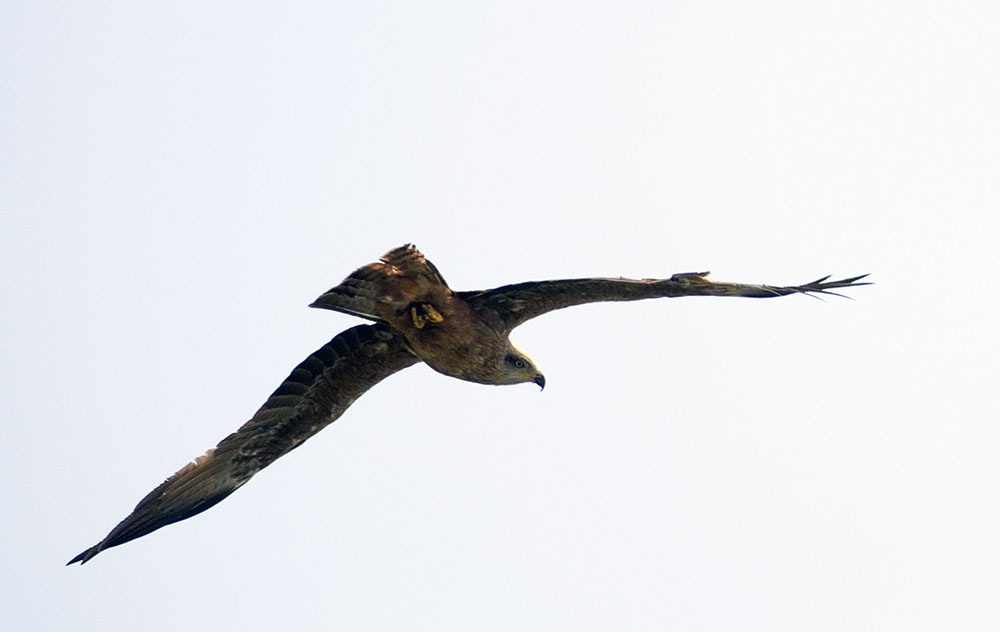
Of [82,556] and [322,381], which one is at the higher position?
[322,381]

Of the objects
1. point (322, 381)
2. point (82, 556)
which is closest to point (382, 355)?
point (322, 381)

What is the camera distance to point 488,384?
1136cm

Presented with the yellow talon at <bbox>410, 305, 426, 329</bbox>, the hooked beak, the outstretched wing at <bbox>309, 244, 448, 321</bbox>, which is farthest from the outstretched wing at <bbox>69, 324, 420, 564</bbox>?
the hooked beak

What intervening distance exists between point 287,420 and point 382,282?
205 cm

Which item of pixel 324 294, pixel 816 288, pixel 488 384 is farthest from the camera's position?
pixel 488 384

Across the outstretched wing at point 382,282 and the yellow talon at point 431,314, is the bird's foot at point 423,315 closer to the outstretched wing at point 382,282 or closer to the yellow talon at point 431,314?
the yellow talon at point 431,314

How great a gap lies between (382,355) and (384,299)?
112 centimetres

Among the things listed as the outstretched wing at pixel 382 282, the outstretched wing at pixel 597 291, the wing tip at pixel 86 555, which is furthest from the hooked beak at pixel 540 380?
the wing tip at pixel 86 555

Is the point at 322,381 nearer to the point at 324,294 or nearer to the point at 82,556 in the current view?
the point at 324,294

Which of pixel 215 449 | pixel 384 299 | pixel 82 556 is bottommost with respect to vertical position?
pixel 82 556

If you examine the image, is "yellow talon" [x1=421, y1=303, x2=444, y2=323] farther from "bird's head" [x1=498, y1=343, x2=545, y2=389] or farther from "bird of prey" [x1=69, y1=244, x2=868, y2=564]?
"bird's head" [x1=498, y1=343, x2=545, y2=389]

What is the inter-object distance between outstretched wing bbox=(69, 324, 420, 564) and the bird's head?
955 millimetres

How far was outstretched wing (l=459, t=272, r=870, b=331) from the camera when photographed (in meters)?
9.83

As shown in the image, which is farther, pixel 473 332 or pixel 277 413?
pixel 277 413
